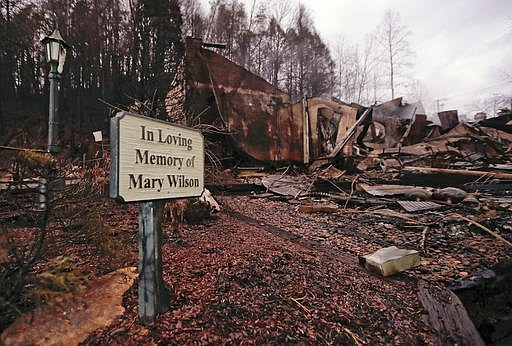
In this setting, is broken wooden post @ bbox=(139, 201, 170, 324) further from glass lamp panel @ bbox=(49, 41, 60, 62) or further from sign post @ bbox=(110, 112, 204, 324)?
glass lamp panel @ bbox=(49, 41, 60, 62)

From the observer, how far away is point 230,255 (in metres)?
2.19

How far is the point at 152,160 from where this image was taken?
4.13ft

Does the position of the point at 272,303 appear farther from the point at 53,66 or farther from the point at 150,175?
the point at 53,66

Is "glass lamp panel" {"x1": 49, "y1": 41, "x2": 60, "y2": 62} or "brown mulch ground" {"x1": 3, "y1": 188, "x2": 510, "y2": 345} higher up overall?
"glass lamp panel" {"x1": 49, "y1": 41, "x2": 60, "y2": 62}

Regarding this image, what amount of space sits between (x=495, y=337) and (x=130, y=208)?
174 inches

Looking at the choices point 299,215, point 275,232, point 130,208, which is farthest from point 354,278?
point 130,208

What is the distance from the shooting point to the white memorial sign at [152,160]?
1.10 metres

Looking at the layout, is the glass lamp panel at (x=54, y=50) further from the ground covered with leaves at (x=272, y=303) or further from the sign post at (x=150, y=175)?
the sign post at (x=150, y=175)

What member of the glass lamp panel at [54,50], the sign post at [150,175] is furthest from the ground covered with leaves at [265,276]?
the glass lamp panel at [54,50]

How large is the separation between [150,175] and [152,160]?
0.08m

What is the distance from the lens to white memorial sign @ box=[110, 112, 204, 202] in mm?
1104

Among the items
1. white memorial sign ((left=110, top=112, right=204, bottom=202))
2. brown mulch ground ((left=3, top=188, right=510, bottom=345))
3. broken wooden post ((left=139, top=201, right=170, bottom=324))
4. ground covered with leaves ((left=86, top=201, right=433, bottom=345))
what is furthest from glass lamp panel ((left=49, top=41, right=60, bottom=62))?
broken wooden post ((left=139, top=201, right=170, bottom=324))

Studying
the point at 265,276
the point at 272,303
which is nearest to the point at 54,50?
the point at 265,276

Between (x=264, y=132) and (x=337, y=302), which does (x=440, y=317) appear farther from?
(x=264, y=132)
